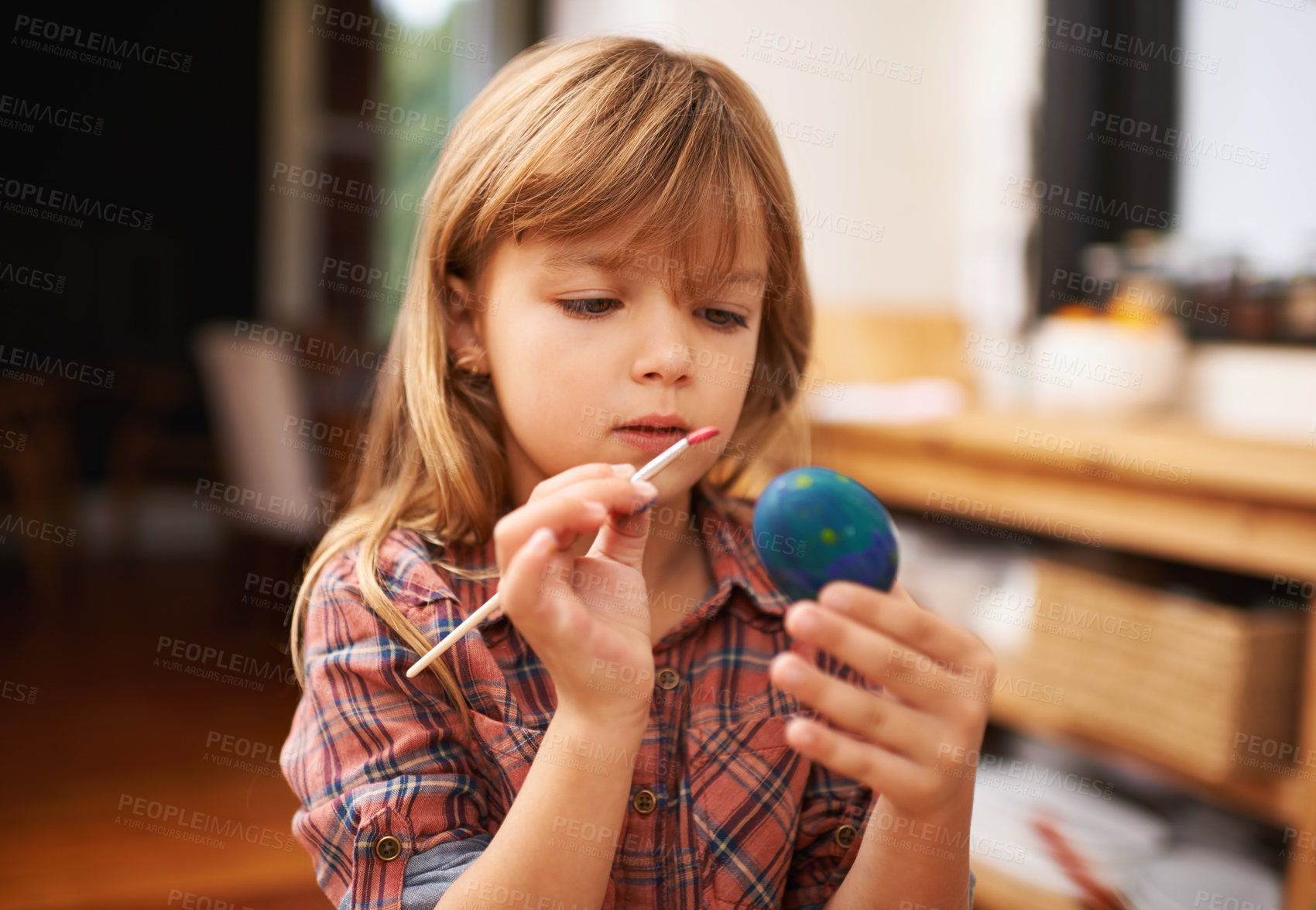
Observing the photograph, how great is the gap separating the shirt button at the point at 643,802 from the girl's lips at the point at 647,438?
0.92 feet

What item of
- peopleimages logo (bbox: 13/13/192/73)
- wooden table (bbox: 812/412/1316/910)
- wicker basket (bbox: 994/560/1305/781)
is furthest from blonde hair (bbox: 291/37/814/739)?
peopleimages logo (bbox: 13/13/192/73)

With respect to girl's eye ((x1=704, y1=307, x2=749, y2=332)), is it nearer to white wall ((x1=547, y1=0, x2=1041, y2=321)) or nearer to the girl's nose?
the girl's nose

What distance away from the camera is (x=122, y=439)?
4723mm

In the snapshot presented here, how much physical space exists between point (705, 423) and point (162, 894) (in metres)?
1.79

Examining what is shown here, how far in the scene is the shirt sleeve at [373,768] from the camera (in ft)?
2.54

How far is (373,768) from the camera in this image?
2.62 ft

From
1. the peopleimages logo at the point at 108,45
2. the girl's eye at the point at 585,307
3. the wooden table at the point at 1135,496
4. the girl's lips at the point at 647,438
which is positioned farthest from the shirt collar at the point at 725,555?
the peopleimages logo at the point at 108,45

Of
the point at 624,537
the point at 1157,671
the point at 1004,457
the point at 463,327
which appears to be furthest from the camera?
the point at 1004,457

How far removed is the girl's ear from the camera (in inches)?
38.3

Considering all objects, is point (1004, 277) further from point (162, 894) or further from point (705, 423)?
point (162, 894)

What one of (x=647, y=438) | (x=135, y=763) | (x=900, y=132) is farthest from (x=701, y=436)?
(x=135, y=763)

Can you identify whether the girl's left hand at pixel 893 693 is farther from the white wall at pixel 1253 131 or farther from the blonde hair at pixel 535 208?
the white wall at pixel 1253 131

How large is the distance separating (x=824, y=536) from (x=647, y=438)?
21cm

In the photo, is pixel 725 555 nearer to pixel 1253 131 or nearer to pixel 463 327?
pixel 463 327
